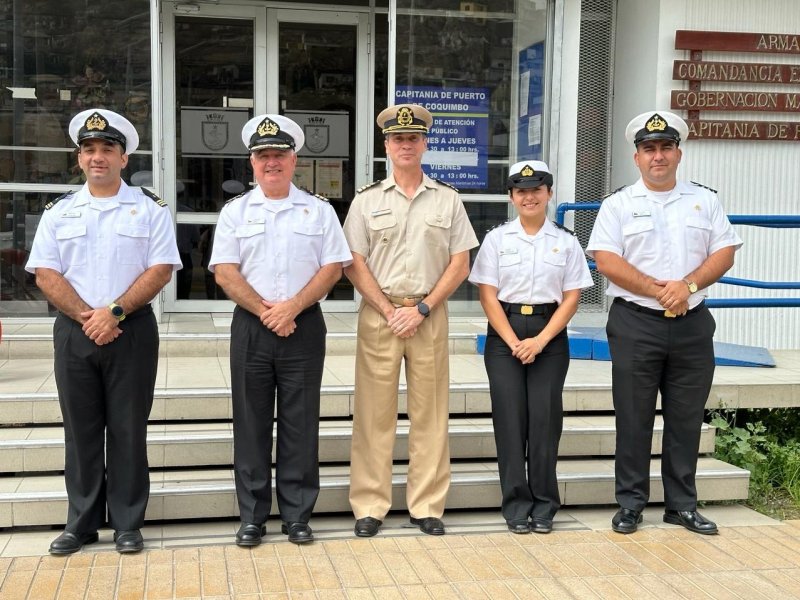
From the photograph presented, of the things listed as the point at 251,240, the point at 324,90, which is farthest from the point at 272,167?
the point at 324,90

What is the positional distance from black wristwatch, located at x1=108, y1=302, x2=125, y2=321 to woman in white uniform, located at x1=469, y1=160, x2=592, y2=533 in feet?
5.61

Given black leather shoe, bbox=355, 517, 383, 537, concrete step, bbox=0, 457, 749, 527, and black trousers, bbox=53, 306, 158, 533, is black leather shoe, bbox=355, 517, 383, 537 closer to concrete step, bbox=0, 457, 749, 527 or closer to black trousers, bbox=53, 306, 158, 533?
concrete step, bbox=0, 457, 749, 527

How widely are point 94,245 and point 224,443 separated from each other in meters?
1.31

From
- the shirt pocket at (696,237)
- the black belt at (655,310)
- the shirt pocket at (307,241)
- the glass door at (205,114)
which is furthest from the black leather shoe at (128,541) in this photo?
the glass door at (205,114)

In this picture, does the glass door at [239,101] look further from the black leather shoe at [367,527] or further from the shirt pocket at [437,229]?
the black leather shoe at [367,527]

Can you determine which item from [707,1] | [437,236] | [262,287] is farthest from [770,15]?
[262,287]

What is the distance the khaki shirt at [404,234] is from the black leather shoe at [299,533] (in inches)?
45.8

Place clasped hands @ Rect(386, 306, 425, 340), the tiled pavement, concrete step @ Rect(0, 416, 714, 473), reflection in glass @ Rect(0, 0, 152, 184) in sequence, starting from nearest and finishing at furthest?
the tiled pavement, clasped hands @ Rect(386, 306, 425, 340), concrete step @ Rect(0, 416, 714, 473), reflection in glass @ Rect(0, 0, 152, 184)

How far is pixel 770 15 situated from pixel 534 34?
1949 millimetres

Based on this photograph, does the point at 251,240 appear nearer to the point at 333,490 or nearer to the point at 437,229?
the point at 437,229

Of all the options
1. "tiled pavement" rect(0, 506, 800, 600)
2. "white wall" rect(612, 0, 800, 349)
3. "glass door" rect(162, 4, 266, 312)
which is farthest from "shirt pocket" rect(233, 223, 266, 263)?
"white wall" rect(612, 0, 800, 349)

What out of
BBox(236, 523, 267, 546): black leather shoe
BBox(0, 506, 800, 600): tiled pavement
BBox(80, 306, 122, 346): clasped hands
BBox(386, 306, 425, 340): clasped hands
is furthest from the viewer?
BBox(386, 306, 425, 340): clasped hands

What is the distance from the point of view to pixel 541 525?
4.79m

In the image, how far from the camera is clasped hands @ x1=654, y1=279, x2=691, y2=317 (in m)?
4.67
